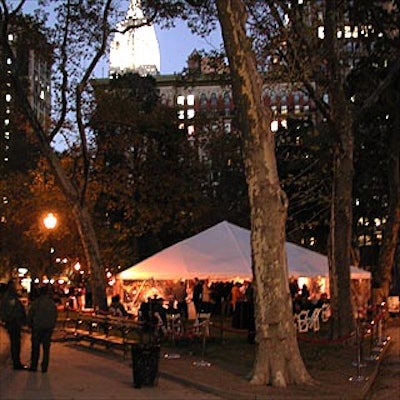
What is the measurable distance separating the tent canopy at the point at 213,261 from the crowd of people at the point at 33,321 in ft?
27.5

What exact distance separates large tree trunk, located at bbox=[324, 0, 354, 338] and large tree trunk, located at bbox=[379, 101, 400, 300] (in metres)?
6.69

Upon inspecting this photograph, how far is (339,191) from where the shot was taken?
69.8 ft

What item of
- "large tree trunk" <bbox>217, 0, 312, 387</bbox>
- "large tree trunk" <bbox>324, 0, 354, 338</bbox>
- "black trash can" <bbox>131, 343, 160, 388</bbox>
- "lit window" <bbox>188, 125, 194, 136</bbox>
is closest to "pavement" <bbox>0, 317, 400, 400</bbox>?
"black trash can" <bbox>131, 343, 160, 388</bbox>

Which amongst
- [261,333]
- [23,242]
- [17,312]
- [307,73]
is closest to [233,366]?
[261,333]

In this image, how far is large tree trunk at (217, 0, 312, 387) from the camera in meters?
13.6

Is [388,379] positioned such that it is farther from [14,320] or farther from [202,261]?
[202,261]

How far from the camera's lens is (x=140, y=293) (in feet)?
102

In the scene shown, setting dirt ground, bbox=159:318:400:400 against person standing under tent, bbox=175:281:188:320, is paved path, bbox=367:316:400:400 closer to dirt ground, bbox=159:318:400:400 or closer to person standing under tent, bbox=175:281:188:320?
dirt ground, bbox=159:318:400:400

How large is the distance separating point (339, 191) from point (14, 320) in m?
10.0

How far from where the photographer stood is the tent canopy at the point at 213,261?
76.9 ft

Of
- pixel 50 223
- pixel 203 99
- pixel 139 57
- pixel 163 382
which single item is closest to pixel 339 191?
pixel 163 382

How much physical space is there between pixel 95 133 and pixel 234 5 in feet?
78.5

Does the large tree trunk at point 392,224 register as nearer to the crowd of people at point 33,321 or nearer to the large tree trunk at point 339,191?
the large tree trunk at point 339,191

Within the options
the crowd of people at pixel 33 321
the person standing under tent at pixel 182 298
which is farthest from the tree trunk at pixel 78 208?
the crowd of people at pixel 33 321
